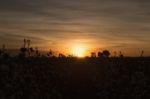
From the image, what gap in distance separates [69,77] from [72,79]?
0.37 meters

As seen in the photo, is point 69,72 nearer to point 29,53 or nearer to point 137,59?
point 29,53

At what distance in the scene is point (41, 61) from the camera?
4369 centimetres

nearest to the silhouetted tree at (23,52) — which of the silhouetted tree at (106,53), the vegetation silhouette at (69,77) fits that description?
the vegetation silhouette at (69,77)

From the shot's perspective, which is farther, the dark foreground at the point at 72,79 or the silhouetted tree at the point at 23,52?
the silhouetted tree at the point at 23,52

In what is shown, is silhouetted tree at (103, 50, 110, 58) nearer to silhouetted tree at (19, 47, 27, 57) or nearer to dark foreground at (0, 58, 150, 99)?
dark foreground at (0, 58, 150, 99)

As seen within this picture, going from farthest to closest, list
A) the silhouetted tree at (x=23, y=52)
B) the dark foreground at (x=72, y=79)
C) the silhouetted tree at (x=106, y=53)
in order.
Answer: the silhouetted tree at (x=106, y=53), the silhouetted tree at (x=23, y=52), the dark foreground at (x=72, y=79)

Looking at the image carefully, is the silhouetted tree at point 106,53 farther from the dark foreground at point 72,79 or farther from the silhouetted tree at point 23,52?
→ the silhouetted tree at point 23,52

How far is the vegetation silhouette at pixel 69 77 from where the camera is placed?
3847 cm

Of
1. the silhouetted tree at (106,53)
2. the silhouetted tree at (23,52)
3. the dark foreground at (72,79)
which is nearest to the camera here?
the dark foreground at (72,79)

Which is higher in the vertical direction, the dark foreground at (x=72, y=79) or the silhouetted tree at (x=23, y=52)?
the silhouetted tree at (x=23, y=52)

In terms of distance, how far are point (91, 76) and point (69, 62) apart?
3.50 m

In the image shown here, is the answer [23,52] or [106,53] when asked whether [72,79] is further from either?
[106,53]

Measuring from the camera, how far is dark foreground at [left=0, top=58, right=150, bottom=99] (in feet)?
126

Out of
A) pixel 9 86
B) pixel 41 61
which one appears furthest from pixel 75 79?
pixel 9 86
